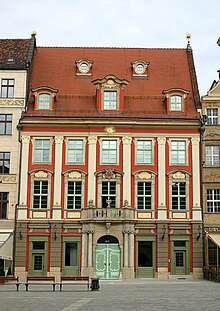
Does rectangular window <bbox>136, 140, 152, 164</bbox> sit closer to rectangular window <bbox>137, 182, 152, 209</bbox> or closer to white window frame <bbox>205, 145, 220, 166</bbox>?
rectangular window <bbox>137, 182, 152, 209</bbox>

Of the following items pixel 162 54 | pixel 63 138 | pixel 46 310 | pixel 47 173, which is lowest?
pixel 46 310

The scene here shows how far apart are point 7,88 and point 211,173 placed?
16.3 metres

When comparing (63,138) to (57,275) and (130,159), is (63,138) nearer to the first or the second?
(130,159)

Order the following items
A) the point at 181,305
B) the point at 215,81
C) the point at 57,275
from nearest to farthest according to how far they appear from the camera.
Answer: the point at 181,305 → the point at 57,275 → the point at 215,81

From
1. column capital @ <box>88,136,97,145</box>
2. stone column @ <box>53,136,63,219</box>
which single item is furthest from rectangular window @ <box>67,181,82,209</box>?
column capital @ <box>88,136,97,145</box>

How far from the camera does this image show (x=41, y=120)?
4159 cm

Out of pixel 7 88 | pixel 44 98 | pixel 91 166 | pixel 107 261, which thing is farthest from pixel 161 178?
pixel 7 88

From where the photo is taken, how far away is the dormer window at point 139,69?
4594cm

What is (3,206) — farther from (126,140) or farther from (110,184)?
(126,140)

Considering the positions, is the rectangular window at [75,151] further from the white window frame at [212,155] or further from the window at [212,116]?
the window at [212,116]

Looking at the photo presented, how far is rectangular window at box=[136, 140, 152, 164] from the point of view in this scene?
41.5m

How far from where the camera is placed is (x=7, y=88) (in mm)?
42688

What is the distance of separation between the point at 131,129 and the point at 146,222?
22.5 ft

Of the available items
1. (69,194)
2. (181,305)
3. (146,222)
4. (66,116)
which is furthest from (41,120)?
(181,305)
